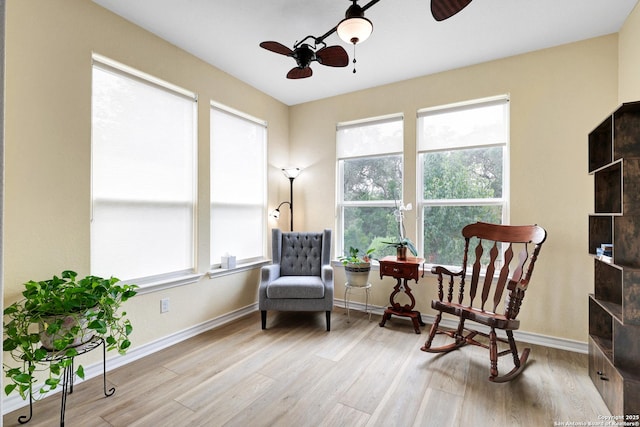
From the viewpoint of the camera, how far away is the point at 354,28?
5.96 feet

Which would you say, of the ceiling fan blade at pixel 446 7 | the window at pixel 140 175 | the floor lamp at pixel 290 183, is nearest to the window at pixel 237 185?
the floor lamp at pixel 290 183

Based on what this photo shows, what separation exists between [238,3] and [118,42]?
1018 millimetres

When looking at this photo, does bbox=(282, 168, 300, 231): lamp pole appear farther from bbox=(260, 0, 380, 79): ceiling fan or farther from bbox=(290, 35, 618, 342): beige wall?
bbox=(290, 35, 618, 342): beige wall

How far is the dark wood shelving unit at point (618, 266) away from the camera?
5.31ft

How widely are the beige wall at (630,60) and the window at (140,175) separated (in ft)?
12.0

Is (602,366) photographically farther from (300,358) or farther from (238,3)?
(238,3)

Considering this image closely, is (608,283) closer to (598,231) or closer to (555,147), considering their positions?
(598,231)

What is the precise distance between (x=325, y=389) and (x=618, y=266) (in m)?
1.92

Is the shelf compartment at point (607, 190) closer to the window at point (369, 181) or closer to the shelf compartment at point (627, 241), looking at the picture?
the shelf compartment at point (627, 241)

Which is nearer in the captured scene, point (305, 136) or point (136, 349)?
point (136, 349)

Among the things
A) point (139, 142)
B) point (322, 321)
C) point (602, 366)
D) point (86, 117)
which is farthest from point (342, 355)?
point (86, 117)

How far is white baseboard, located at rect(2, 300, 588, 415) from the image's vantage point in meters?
2.14

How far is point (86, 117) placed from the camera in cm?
218

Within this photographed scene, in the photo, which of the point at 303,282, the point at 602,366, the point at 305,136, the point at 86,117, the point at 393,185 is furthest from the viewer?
the point at 305,136
